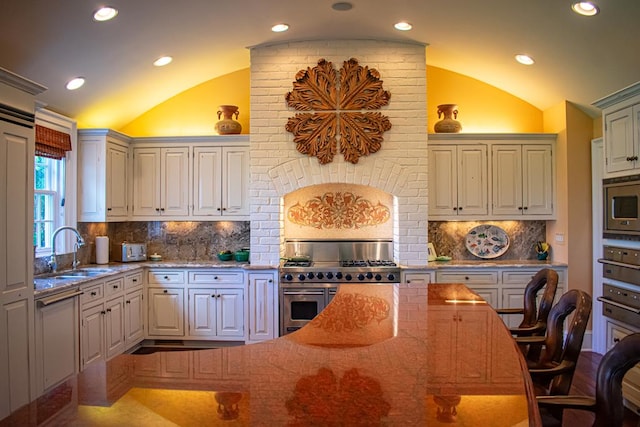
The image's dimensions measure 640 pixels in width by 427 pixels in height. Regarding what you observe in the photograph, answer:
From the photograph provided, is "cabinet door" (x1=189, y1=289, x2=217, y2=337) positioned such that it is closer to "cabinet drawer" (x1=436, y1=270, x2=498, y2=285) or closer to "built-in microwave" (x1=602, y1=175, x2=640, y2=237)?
"cabinet drawer" (x1=436, y1=270, x2=498, y2=285)

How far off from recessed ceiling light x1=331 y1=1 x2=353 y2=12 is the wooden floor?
382cm

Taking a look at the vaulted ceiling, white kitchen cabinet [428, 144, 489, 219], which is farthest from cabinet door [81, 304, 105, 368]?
white kitchen cabinet [428, 144, 489, 219]

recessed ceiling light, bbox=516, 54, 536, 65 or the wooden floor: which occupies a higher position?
recessed ceiling light, bbox=516, 54, 536, 65

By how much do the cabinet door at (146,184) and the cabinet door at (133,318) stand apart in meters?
1.01

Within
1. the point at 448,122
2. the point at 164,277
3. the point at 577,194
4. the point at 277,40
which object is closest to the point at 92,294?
the point at 164,277

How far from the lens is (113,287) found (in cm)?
466

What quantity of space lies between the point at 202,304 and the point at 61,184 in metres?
1.96

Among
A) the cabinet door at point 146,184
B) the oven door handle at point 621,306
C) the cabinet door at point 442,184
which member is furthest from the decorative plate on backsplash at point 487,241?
the cabinet door at point 146,184

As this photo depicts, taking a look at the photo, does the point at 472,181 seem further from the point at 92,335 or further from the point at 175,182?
the point at 92,335

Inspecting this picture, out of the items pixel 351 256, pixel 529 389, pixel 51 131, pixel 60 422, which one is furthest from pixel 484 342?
pixel 51 131

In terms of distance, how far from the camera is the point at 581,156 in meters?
5.23

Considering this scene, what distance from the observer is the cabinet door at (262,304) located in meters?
5.09

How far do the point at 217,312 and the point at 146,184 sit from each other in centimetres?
177

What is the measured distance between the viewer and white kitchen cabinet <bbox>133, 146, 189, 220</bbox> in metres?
5.56
